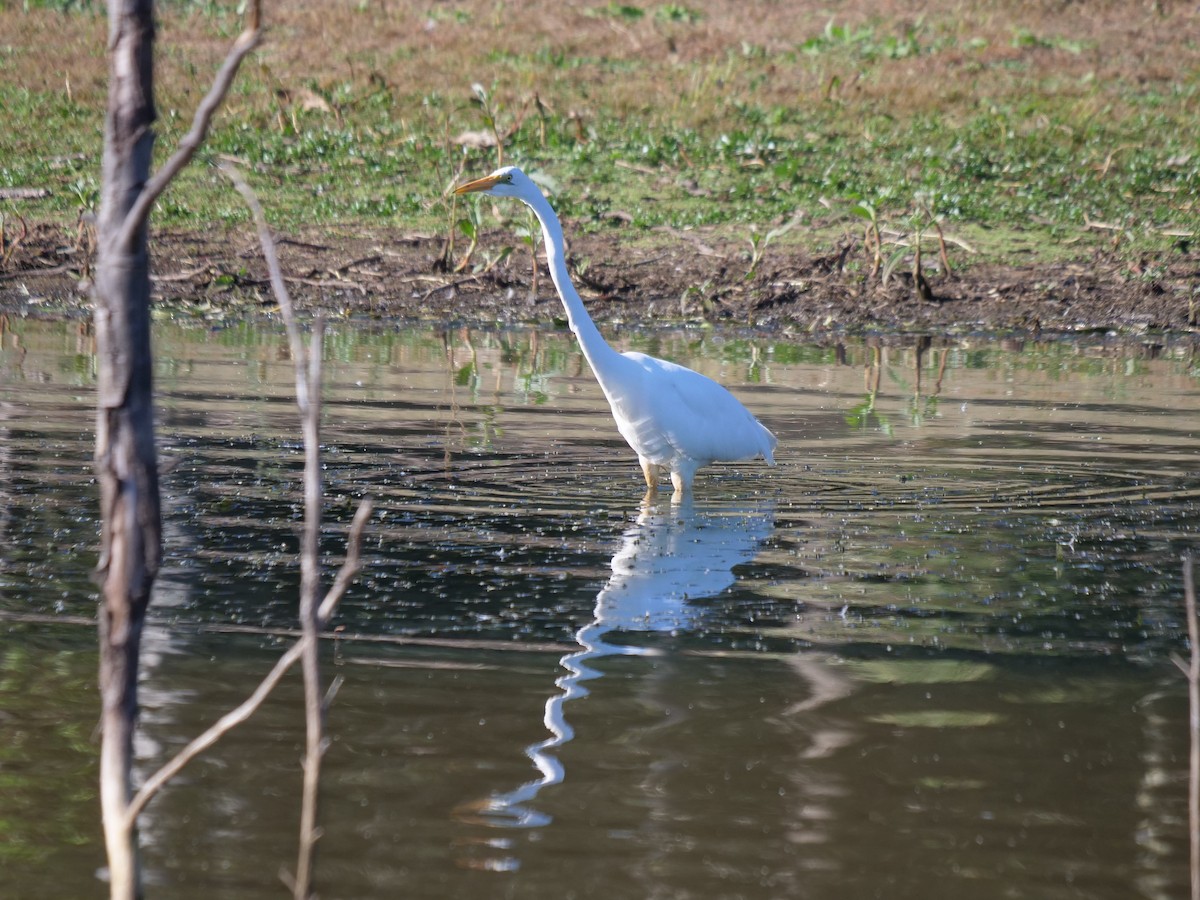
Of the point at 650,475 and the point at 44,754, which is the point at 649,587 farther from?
the point at 44,754

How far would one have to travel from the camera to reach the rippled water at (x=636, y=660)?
341 cm

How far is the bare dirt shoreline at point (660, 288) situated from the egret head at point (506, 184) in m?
6.61

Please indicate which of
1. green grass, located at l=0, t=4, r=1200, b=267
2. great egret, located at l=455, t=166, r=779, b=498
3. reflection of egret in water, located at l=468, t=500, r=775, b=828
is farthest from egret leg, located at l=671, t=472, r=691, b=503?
green grass, located at l=0, t=4, r=1200, b=267

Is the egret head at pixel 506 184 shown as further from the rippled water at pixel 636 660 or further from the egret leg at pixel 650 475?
the egret leg at pixel 650 475

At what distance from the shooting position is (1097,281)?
15453mm

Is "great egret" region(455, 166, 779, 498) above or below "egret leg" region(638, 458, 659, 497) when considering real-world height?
above

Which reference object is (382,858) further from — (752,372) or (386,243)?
(386,243)

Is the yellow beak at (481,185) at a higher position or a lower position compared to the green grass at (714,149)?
lower

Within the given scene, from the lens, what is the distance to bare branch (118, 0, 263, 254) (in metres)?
2.14

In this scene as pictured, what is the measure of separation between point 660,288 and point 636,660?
1092 cm

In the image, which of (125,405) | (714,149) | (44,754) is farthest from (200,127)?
(714,149)

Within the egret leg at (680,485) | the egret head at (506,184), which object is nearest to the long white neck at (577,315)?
the egret head at (506,184)

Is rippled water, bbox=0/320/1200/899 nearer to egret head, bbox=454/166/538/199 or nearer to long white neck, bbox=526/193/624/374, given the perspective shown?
long white neck, bbox=526/193/624/374

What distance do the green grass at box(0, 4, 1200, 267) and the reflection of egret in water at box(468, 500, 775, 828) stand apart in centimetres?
908
